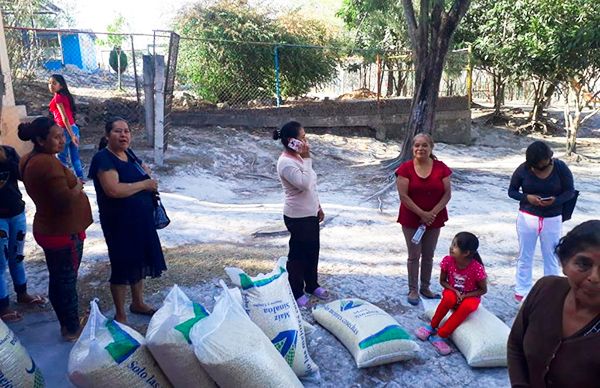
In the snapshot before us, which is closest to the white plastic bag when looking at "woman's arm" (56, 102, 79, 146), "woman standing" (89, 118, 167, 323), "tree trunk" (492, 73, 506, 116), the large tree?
"woman standing" (89, 118, 167, 323)

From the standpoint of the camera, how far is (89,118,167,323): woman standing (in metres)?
3.02

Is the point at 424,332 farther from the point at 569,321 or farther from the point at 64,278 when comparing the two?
the point at 64,278

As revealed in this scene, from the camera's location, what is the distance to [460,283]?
3295 millimetres

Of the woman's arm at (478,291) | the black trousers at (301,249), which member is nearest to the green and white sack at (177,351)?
the black trousers at (301,249)

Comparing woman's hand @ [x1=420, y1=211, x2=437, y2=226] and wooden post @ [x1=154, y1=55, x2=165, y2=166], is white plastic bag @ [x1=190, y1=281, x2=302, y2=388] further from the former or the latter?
wooden post @ [x1=154, y1=55, x2=165, y2=166]

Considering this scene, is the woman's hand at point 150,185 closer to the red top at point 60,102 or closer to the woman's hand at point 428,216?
the woman's hand at point 428,216

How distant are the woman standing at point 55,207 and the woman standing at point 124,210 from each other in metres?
0.15

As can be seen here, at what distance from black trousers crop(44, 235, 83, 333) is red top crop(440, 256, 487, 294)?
2415mm

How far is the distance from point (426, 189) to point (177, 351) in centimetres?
216

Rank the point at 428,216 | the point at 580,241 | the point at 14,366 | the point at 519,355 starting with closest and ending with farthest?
the point at 580,241, the point at 519,355, the point at 14,366, the point at 428,216

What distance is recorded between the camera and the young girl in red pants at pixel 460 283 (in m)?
3.24

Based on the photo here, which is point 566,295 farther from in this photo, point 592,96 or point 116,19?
point 116,19

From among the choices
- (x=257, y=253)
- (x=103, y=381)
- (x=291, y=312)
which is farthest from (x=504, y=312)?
(x=103, y=381)

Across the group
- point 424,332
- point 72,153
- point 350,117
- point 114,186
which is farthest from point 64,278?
point 350,117
